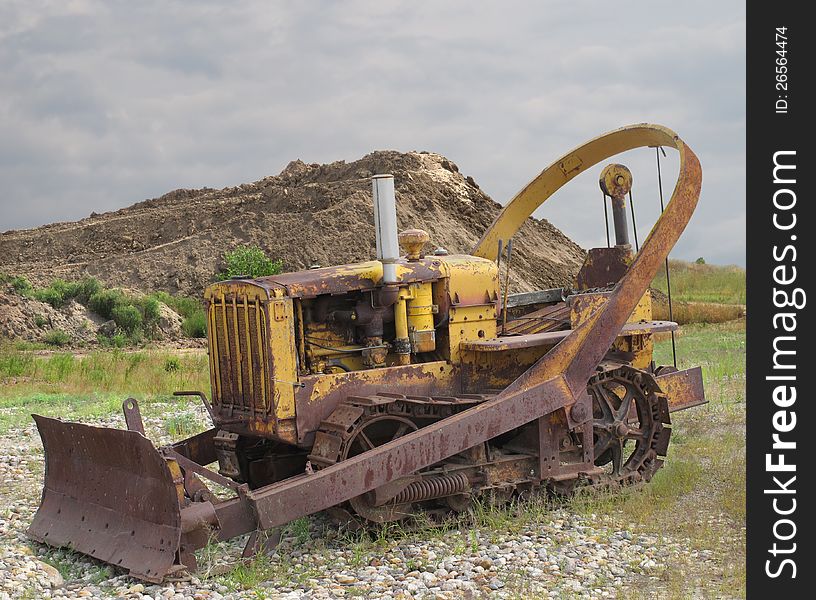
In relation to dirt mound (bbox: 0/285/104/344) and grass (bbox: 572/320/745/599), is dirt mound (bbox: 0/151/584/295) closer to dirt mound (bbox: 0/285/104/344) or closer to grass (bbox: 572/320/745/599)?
dirt mound (bbox: 0/285/104/344)

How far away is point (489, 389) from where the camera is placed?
26.0 feet

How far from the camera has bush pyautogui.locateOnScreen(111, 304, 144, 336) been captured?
25.7 metres

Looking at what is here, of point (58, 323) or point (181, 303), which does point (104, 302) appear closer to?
point (58, 323)

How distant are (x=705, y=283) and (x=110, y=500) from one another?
27.4 meters

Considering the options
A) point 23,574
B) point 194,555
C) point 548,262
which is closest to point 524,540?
point 194,555

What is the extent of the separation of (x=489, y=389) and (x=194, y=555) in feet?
9.00

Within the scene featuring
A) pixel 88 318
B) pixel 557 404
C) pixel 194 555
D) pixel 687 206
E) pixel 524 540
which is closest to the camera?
pixel 194 555

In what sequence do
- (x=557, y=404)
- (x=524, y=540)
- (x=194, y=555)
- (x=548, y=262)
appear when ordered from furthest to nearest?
(x=548, y=262) → (x=557, y=404) → (x=524, y=540) → (x=194, y=555)

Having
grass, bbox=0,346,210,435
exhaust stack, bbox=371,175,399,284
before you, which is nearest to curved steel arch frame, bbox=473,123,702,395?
exhaust stack, bbox=371,175,399,284

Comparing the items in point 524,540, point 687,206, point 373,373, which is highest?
point 687,206

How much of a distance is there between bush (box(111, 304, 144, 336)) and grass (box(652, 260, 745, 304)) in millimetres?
15485

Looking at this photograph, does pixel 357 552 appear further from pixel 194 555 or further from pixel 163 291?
pixel 163 291

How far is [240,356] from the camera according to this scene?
23.6 ft

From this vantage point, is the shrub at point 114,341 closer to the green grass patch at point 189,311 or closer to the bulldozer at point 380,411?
the green grass patch at point 189,311
